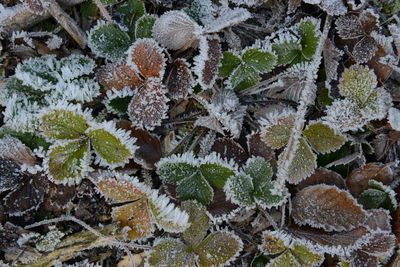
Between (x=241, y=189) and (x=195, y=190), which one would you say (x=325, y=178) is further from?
(x=195, y=190)

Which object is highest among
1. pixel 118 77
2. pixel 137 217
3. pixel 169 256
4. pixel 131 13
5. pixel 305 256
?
pixel 131 13

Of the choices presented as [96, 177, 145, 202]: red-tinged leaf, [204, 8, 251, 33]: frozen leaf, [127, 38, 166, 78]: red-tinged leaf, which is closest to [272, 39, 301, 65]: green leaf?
[204, 8, 251, 33]: frozen leaf

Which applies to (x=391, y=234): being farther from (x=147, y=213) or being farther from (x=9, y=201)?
(x=9, y=201)

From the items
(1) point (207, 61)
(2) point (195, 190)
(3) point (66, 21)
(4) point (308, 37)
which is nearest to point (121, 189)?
(2) point (195, 190)

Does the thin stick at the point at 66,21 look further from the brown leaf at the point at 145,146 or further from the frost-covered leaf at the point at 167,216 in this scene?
the frost-covered leaf at the point at 167,216

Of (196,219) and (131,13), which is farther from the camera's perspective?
(131,13)
